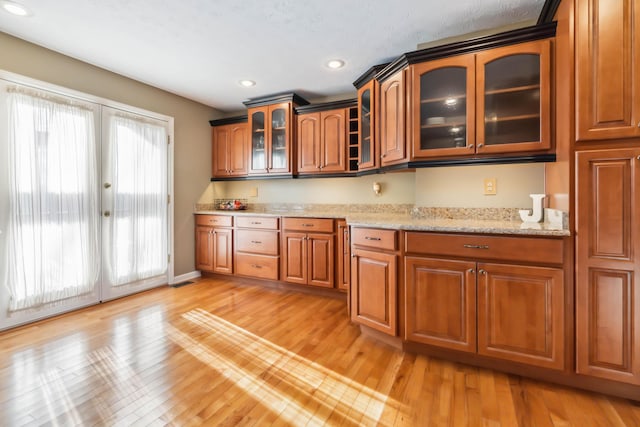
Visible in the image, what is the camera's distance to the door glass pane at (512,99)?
2.03 meters

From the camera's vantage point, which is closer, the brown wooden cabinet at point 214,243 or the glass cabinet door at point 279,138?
the glass cabinet door at point 279,138

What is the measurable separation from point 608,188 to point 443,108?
1154 mm

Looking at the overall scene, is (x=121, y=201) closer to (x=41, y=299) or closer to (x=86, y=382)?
(x=41, y=299)

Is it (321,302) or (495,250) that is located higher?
(495,250)

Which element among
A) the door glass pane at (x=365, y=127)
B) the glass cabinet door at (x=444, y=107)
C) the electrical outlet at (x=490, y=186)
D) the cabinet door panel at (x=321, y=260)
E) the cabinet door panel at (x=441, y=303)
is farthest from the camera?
the cabinet door panel at (x=321, y=260)

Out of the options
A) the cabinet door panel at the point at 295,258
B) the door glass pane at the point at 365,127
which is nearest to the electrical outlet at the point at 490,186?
the door glass pane at the point at 365,127

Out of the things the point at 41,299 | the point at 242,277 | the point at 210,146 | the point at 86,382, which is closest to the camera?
the point at 86,382

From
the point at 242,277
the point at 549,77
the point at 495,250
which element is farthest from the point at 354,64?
the point at 242,277

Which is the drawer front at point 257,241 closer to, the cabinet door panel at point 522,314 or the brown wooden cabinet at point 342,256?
the brown wooden cabinet at point 342,256

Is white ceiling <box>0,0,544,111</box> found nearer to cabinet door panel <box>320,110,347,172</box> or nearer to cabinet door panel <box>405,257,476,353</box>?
cabinet door panel <box>320,110,347,172</box>

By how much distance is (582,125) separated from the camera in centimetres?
161

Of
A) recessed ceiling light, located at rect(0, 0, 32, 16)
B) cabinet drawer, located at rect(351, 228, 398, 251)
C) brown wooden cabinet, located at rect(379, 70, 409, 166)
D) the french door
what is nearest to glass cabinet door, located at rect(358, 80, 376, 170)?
brown wooden cabinet, located at rect(379, 70, 409, 166)

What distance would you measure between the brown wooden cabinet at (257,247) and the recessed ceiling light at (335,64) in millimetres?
1804

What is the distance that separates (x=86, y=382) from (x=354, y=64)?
3294 millimetres
